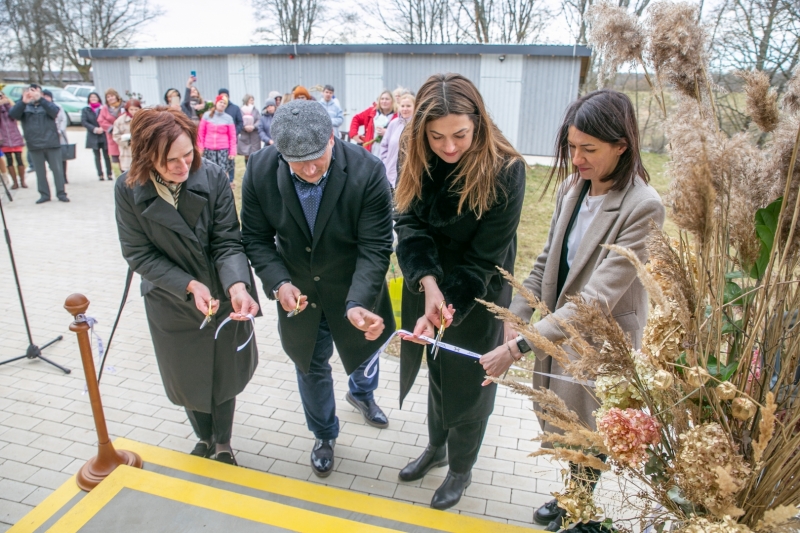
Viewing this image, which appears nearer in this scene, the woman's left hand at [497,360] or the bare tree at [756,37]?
the woman's left hand at [497,360]

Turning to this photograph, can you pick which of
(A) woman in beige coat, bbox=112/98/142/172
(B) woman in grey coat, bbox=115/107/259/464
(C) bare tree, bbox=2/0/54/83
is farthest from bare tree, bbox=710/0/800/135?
(C) bare tree, bbox=2/0/54/83

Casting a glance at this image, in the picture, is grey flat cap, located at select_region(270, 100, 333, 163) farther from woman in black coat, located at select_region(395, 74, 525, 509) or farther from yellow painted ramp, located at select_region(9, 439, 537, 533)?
yellow painted ramp, located at select_region(9, 439, 537, 533)

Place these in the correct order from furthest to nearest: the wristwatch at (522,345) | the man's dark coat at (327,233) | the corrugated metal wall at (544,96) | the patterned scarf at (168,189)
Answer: the corrugated metal wall at (544,96) → the man's dark coat at (327,233) → the patterned scarf at (168,189) → the wristwatch at (522,345)

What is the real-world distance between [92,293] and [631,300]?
514 centimetres

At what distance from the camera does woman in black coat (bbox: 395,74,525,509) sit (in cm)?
208

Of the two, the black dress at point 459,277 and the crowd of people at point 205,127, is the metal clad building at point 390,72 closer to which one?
the crowd of people at point 205,127

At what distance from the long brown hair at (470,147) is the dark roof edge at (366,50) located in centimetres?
1163

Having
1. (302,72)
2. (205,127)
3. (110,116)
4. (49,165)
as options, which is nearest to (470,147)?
(205,127)

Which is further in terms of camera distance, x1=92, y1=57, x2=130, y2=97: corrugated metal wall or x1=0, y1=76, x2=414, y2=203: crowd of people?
x1=92, y1=57, x2=130, y2=97: corrugated metal wall

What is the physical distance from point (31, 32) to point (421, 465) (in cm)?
3623

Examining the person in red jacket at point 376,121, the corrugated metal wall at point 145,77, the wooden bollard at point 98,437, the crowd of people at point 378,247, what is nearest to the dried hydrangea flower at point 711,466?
the crowd of people at point 378,247

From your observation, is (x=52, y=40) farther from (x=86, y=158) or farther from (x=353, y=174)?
(x=353, y=174)

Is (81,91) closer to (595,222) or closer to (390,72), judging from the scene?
(390,72)

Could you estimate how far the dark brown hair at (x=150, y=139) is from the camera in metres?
2.18
